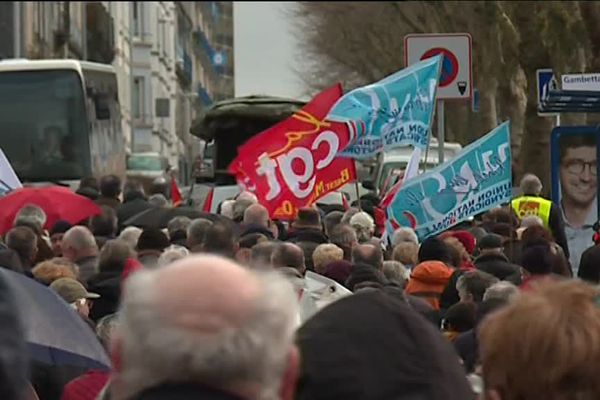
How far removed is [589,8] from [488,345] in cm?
1454

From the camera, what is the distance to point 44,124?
2420cm

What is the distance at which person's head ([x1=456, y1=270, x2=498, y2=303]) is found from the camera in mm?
9047

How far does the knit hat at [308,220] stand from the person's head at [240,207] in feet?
4.61

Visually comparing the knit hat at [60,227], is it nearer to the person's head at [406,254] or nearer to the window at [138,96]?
the person's head at [406,254]

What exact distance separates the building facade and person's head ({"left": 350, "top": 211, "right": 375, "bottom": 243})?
3492cm

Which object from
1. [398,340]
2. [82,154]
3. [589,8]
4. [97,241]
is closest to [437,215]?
[97,241]

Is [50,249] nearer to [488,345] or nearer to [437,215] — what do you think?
[437,215]

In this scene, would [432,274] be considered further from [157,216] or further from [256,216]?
[157,216]

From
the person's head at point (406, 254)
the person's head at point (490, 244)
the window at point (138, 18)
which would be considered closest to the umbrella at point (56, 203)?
the person's head at point (406, 254)

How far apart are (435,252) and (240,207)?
4351 mm

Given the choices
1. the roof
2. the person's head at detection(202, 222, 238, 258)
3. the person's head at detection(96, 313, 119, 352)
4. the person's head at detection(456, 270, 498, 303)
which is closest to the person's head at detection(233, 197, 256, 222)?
the person's head at detection(202, 222, 238, 258)

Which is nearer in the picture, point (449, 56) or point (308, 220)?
point (308, 220)

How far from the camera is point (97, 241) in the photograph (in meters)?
13.4

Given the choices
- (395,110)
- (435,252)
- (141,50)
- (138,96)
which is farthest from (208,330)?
(141,50)
